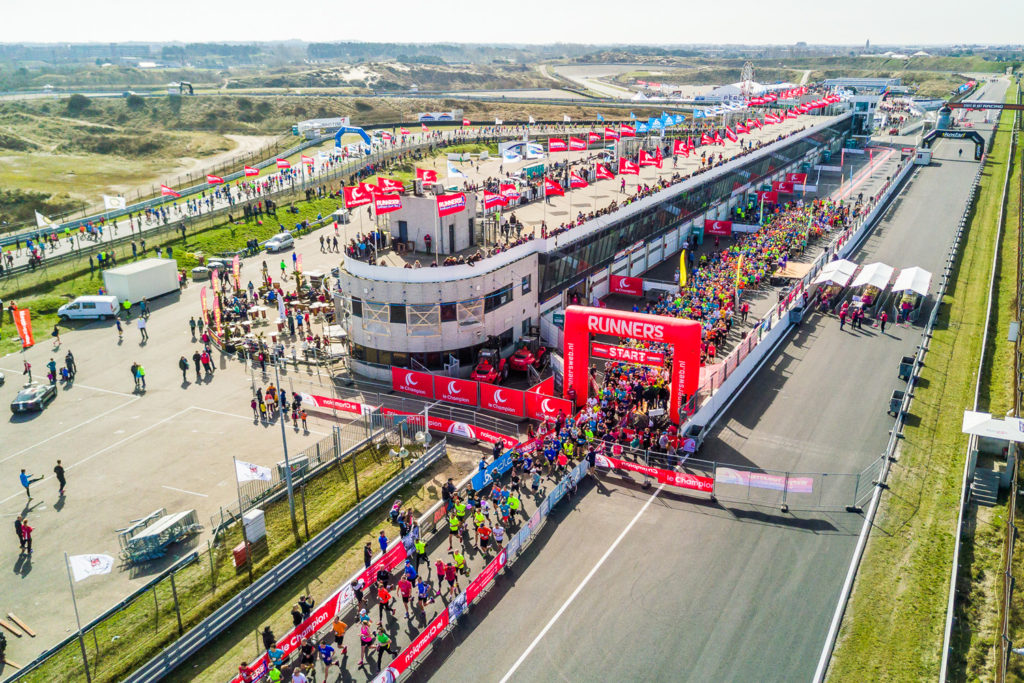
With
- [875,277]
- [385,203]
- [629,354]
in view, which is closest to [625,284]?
[875,277]

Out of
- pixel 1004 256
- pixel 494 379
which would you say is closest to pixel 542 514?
pixel 494 379

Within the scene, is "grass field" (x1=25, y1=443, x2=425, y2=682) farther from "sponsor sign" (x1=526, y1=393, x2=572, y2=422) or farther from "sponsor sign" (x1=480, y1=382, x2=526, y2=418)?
"sponsor sign" (x1=526, y1=393, x2=572, y2=422)

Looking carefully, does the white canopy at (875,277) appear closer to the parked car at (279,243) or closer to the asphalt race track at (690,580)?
the asphalt race track at (690,580)

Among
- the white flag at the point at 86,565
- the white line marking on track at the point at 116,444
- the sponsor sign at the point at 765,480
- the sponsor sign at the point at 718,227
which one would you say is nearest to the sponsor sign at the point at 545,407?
the sponsor sign at the point at 765,480

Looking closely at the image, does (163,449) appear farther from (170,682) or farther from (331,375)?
(170,682)

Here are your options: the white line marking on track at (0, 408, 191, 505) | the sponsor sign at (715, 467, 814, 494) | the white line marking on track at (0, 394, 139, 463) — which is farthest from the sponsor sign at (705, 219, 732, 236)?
the white line marking on track at (0, 394, 139, 463)

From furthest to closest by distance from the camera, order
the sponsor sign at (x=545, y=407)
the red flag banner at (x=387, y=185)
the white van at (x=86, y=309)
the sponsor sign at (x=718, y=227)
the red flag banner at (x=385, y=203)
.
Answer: the sponsor sign at (x=718, y=227) → the white van at (x=86, y=309) → the red flag banner at (x=385, y=203) → the red flag banner at (x=387, y=185) → the sponsor sign at (x=545, y=407)

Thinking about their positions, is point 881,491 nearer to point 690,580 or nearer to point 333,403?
point 690,580
